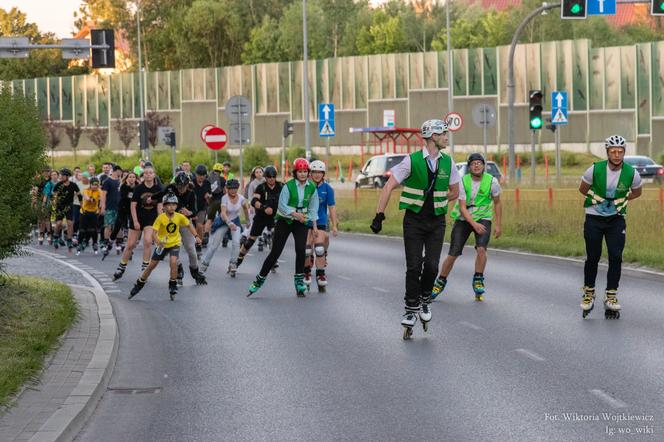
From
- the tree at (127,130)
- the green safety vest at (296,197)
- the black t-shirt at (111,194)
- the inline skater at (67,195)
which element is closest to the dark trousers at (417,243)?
the green safety vest at (296,197)

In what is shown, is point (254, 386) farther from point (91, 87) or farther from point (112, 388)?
point (91, 87)

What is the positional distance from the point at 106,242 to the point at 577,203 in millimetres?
9365

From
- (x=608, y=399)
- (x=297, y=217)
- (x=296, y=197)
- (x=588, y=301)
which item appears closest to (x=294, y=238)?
(x=297, y=217)

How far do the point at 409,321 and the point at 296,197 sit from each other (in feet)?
16.6

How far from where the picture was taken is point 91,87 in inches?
3819

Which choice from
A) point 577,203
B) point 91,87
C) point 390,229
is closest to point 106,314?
point 577,203

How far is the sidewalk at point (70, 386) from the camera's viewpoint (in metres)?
7.94

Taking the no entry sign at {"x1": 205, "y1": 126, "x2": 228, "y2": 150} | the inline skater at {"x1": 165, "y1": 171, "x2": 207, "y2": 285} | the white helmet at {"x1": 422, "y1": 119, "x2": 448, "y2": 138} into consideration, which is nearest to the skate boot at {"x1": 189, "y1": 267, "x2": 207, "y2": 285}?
the inline skater at {"x1": 165, "y1": 171, "x2": 207, "y2": 285}

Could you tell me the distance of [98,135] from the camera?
308ft

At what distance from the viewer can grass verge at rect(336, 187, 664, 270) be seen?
23.3 meters

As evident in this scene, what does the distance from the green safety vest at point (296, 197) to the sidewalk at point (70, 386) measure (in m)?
2.91

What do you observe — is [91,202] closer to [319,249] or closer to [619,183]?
[319,249]

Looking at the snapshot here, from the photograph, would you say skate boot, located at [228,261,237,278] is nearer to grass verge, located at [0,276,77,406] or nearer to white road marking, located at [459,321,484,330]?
grass verge, located at [0,276,77,406]

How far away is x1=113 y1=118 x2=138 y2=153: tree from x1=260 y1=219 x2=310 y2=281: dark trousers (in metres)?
75.1
